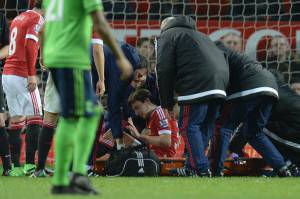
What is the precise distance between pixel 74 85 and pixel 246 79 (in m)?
3.64

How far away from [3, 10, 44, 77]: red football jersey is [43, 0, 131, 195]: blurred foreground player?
9.99 ft

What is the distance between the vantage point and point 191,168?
8.68 m

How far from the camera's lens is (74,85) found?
5645 millimetres

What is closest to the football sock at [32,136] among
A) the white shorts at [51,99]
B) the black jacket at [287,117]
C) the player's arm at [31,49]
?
the player's arm at [31,49]

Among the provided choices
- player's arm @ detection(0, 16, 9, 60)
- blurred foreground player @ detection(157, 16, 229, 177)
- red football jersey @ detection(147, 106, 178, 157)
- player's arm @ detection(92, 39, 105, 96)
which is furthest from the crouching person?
player's arm @ detection(0, 16, 9, 60)

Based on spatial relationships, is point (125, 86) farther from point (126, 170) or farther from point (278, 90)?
point (278, 90)

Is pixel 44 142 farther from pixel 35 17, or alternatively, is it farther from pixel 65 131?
pixel 65 131

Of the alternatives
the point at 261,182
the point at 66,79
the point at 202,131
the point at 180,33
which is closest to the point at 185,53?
the point at 180,33

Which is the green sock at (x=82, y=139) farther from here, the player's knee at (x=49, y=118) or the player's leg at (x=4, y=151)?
the player's leg at (x=4, y=151)

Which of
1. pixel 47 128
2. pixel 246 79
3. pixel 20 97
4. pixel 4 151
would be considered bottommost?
pixel 4 151

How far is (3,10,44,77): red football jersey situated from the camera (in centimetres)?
881

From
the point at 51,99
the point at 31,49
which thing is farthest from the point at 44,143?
the point at 31,49

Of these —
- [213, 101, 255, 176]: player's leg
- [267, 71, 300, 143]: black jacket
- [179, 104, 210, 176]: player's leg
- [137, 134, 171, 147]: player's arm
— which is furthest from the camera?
[137, 134, 171, 147]: player's arm

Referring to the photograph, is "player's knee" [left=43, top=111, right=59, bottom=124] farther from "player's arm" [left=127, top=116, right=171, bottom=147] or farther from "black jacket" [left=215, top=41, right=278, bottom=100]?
"black jacket" [left=215, top=41, right=278, bottom=100]
